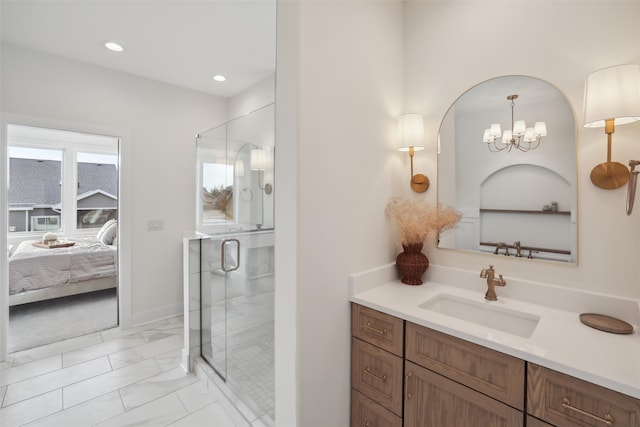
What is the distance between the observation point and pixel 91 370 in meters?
2.31

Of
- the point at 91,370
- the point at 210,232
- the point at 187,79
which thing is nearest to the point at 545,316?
the point at 210,232

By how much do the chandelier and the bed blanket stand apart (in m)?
4.74

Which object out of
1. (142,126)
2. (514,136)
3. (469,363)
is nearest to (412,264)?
(469,363)

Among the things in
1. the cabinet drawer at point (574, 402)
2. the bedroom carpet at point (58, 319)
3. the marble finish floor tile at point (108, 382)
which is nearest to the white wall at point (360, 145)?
the cabinet drawer at point (574, 402)

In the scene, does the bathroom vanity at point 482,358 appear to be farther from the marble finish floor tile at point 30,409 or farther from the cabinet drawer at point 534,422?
the marble finish floor tile at point 30,409

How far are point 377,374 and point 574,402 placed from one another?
74 cm

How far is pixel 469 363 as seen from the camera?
42.5 inches

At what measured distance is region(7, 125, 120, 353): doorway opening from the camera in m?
3.25

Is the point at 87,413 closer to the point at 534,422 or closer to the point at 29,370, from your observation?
the point at 29,370

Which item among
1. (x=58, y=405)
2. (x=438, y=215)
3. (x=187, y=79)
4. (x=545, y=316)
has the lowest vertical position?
(x=58, y=405)

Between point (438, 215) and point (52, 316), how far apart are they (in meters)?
4.33

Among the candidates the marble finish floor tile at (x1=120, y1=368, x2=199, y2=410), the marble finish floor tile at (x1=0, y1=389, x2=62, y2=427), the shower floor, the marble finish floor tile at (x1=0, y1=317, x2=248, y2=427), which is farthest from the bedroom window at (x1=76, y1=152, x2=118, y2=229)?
the shower floor

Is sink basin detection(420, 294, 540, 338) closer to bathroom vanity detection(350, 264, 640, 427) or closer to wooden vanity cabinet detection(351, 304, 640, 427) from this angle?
bathroom vanity detection(350, 264, 640, 427)

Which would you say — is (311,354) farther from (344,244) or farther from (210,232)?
(210,232)
